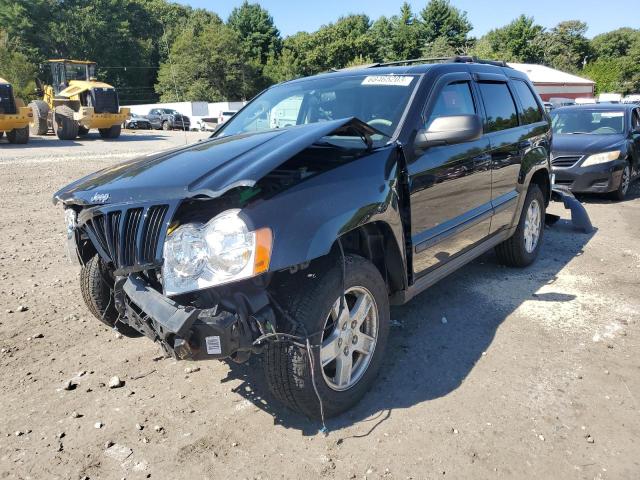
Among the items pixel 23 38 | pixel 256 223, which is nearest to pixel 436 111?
pixel 256 223

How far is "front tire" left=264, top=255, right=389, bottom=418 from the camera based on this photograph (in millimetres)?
2539

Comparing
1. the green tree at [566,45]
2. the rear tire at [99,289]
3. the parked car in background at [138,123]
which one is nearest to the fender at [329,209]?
the rear tire at [99,289]

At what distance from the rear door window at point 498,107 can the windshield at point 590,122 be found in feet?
20.6

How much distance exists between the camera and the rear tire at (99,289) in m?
3.41

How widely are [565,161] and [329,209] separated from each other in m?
8.00

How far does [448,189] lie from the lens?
148 inches

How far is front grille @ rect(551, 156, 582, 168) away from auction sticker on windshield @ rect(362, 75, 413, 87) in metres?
6.64

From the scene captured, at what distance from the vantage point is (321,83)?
416 cm

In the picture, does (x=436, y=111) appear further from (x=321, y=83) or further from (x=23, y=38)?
(x=23, y=38)

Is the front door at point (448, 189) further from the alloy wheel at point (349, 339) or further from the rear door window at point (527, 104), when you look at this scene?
the rear door window at point (527, 104)

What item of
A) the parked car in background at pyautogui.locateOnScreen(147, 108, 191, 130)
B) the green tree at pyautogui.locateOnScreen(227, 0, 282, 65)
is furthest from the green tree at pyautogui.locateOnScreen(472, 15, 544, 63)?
the parked car in background at pyautogui.locateOnScreen(147, 108, 191, 130)

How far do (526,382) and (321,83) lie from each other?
269cm

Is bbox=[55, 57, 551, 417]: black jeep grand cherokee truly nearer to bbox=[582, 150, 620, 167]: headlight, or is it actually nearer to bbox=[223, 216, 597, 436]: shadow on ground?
bbox=[223, 216, 597, 436]: shadow on ground

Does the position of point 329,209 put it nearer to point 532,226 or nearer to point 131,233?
point 131,233
